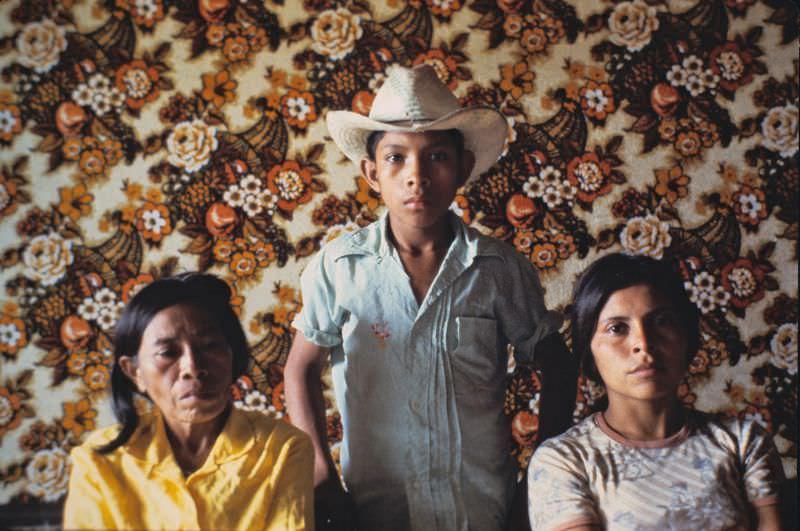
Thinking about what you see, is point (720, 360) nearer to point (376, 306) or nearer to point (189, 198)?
point (376, 306)

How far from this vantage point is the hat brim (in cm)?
149

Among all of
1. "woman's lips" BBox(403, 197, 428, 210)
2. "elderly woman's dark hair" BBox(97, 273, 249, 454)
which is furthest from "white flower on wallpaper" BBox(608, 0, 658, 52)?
"elderly woman's dark hair" BBox(97, 273, 249, 454)

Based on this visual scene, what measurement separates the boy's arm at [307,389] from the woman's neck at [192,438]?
28 cm

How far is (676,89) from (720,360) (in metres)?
0.96

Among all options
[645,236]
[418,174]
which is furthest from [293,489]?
[645,236]

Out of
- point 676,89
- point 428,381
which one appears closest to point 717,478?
point 428,381

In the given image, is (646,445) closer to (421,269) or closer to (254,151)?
(421,269)

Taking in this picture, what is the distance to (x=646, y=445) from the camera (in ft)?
4.47

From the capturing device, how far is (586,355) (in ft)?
4.83

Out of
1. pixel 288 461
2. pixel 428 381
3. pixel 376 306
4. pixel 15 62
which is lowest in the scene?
pixel 288 461


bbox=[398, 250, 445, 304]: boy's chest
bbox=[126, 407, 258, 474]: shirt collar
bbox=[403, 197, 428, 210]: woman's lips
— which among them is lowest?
bbox=[126, 407, 258, 474]: shirt collar

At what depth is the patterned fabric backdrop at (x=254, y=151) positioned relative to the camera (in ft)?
7.45

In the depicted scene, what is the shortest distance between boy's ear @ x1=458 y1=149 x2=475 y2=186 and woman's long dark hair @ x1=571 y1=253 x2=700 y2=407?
1.22 feet

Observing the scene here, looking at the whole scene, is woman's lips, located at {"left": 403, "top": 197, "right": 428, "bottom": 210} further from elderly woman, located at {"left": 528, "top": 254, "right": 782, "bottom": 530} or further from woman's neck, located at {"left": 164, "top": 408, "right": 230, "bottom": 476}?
woman's neck, located at {"left": 164, "top": 408, "right": 230, "bottom": 476}
